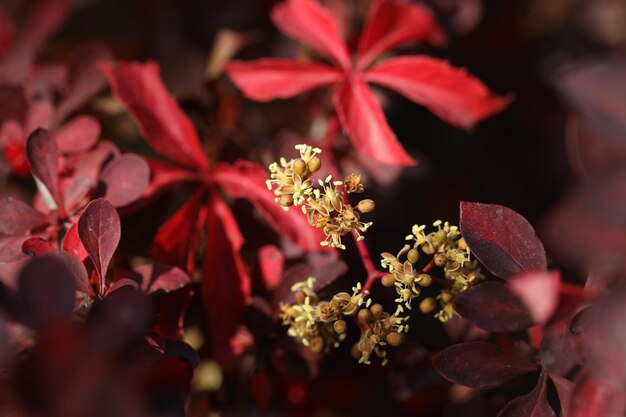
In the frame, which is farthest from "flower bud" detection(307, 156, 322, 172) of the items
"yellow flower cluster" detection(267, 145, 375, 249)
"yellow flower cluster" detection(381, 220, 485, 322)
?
"yellow flower cluster" detection(381, 220, 485, 322)

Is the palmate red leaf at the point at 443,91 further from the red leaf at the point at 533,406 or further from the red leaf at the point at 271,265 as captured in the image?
the red leaf at the point at 533,406

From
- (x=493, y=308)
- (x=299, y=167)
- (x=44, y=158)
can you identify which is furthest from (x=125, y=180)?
(x=493, y=308)

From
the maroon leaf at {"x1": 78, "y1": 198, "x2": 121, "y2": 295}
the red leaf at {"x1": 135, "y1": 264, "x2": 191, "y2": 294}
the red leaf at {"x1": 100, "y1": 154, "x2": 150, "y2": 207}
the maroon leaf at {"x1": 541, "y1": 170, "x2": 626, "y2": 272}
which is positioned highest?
the maroon leaf at {"x1": 541, "y1": 170, "x2": 626, "y2": 272}

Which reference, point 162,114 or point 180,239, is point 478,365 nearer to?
point 180,239

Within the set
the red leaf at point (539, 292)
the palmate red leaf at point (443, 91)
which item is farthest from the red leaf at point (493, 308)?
the palmate red leaf at point (443, 91)

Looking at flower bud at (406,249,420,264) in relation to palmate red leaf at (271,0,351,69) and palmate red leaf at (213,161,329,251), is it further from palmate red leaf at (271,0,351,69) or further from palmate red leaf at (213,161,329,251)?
palmate red leaf at (271,0,351,69)

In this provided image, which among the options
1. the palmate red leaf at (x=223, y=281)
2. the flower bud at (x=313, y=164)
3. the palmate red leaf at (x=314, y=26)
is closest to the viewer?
the flower bud at (x=313, y=164)

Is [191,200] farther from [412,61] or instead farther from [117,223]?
[412,61]
